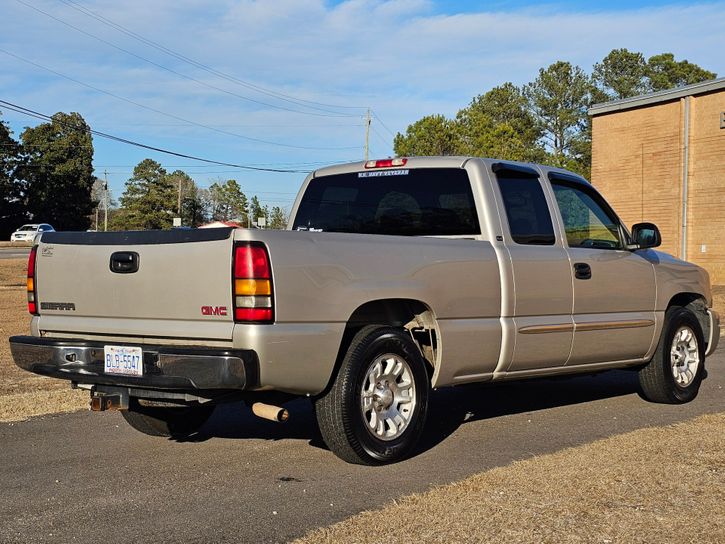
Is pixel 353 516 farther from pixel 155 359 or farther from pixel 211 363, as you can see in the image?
pixel 155 359

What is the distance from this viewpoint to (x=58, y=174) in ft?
223

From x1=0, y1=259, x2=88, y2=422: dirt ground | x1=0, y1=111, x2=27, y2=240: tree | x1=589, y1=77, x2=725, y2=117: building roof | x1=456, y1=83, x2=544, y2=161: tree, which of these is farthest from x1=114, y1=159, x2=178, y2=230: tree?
x1=0, y1=259, x2=88, y2=422: dirt ground

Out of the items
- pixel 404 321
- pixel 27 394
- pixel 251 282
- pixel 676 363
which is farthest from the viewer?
pixel 27 394

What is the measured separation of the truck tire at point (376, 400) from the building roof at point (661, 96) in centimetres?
2575

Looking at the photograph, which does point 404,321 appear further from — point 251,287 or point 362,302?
point 251,287

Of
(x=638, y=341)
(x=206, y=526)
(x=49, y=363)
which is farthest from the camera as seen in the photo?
(x=638, y=341)

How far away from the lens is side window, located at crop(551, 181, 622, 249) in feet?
23.7

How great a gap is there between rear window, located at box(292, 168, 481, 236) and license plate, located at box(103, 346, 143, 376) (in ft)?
7.53

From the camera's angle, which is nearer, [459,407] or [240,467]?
[240,467]

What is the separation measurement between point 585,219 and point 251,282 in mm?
3623

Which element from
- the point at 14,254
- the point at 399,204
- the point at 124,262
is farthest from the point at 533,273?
the point at 14,254

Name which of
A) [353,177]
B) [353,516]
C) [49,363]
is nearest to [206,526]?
[353,516]

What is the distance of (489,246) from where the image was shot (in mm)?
6312

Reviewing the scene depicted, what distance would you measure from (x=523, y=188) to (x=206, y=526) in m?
3.73
